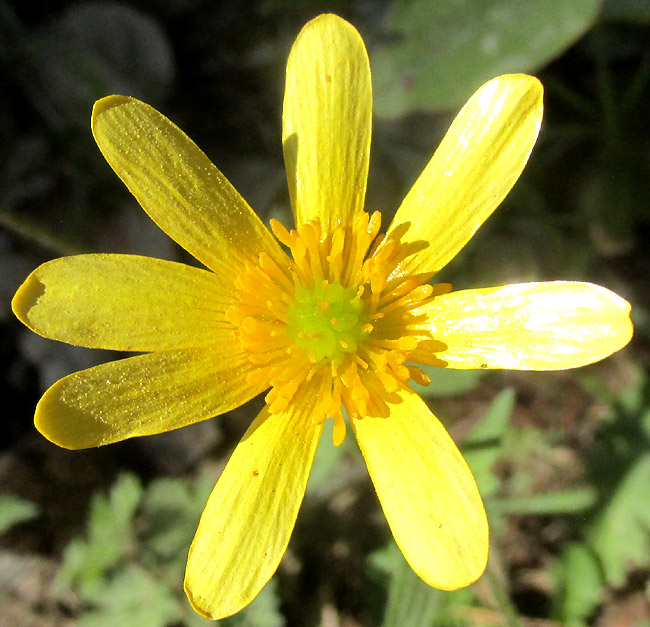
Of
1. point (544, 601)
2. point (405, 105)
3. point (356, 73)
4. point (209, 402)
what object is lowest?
point (544, 601)

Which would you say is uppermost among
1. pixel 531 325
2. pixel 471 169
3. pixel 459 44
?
pixel 471 169

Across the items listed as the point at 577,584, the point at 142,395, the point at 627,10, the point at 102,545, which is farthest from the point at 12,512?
the point at 627,10

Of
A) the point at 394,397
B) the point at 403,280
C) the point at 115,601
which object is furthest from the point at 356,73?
the point at 115,601

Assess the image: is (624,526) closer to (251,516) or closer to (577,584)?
(577,584)

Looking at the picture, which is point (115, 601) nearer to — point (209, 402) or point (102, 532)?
point (102, 532)

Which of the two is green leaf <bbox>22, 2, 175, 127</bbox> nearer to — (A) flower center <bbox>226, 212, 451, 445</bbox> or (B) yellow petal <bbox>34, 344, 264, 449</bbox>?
(A) flower center <bbox>226, 212, 451, 445</bbox>
